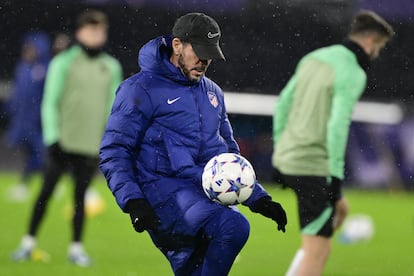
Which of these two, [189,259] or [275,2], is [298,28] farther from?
[189,259]

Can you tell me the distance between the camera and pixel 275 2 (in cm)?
1652

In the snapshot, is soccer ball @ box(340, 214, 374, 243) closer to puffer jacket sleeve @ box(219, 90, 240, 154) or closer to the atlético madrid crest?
puffer jacket sleeve @ box(219, 90, 240, 154)

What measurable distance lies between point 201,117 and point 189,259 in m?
0.79

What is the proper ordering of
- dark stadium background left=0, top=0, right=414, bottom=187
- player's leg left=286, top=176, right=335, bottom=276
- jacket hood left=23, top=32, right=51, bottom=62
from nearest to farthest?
player's leg left=286, top=176, right=335, bottom=276
dark stadium background left=0, top=0, right=414, bottom=187
jacket hood left=23, top=32, right=51, bottom=62

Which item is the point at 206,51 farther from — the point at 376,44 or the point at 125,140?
the point at 376,44

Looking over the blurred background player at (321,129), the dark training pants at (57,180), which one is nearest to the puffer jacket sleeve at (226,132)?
the blurred background player at (321,129)

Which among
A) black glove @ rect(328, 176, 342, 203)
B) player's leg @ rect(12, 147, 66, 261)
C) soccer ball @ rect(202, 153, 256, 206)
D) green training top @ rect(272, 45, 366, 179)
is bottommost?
player's leg @ rect(12, 147, 66, 261)

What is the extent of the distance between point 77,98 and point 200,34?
4.07 metres

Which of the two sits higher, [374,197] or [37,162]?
[37,162]

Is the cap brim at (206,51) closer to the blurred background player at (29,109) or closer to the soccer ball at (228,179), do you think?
the soccer ball at (228,179)

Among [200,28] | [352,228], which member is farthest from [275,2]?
[200,28]

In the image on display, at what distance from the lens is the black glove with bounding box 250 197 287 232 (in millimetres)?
6129

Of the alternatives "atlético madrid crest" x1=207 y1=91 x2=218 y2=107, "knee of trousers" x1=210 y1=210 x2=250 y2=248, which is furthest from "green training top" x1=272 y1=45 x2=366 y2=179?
"knee of trousers" x1=210 y1=210 x2=250 y2=248

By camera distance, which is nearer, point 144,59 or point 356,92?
point 144,59
